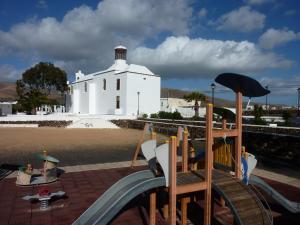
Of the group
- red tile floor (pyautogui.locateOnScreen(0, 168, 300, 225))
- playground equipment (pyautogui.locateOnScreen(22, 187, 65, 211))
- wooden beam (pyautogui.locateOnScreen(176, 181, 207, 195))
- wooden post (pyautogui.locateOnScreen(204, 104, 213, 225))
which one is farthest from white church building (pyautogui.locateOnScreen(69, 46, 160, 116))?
wooden beam (pyautogui.locateOnScreen(176, 181, 207, 195))

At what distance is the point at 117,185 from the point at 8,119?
1251 inches

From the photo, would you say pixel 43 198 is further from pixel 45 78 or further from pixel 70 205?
pixel 45 78

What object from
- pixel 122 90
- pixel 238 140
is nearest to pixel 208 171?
pixel 238 140

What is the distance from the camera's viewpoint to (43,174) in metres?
8.69

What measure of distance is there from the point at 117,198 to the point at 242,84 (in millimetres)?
3084

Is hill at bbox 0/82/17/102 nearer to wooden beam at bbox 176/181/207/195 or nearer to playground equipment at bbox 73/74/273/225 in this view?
playground equipment at bbox 73/74/273/225

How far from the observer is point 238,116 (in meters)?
5.77

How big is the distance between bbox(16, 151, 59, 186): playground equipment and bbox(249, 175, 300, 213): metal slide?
5.46 m

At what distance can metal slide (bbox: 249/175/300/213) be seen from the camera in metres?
5.95

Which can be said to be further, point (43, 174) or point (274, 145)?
point (274, 145)

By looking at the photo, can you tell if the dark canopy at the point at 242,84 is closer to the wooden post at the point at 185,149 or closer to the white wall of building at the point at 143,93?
the wooden post at the point at 185,149

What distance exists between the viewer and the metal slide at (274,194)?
595 centimetres

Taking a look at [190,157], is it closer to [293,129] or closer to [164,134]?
[293,129]

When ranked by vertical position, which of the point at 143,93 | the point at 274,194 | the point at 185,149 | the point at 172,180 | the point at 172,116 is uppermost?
the point at 143,93
